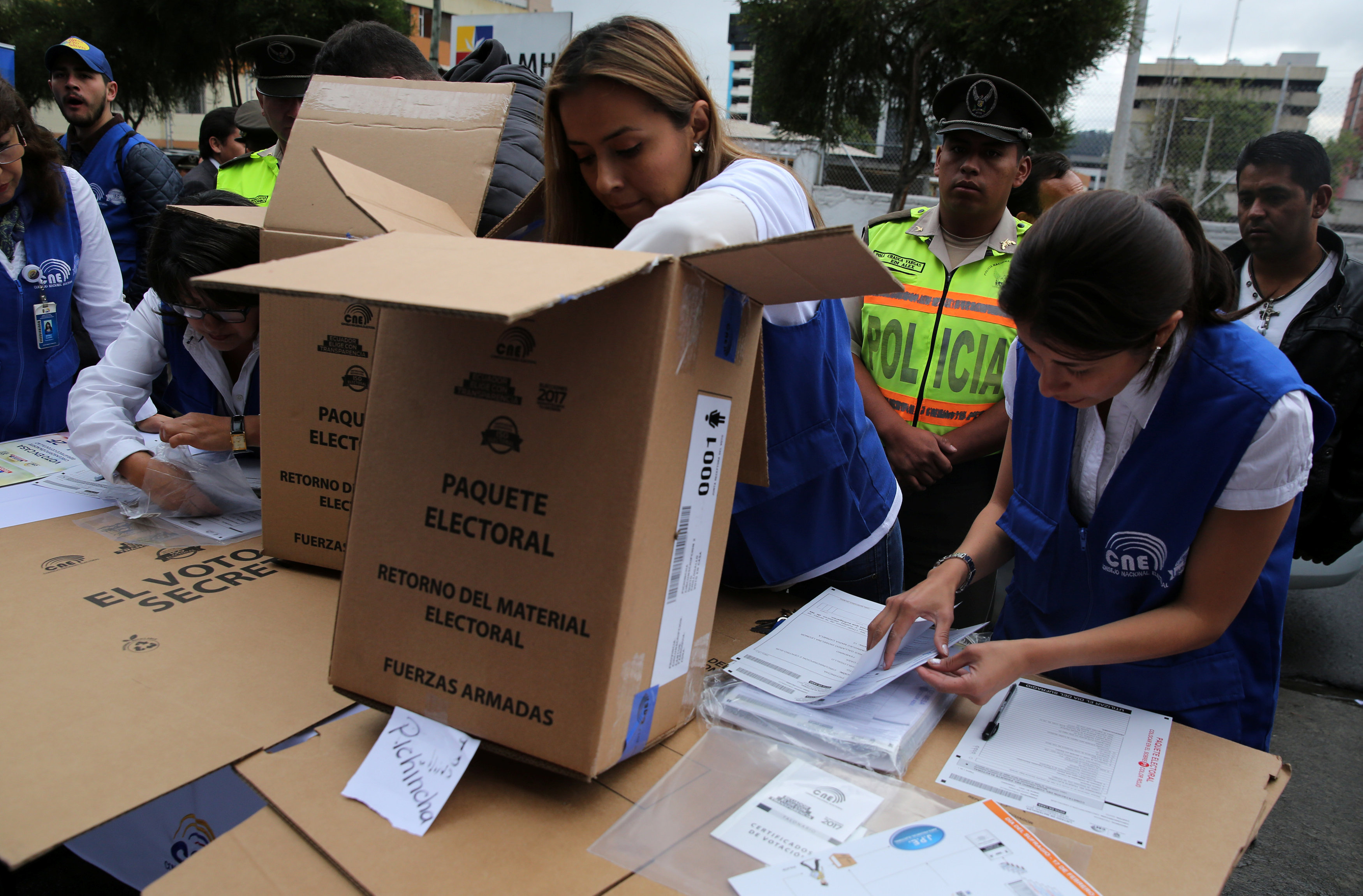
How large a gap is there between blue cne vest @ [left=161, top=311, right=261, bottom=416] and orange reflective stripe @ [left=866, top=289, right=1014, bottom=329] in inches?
59.6

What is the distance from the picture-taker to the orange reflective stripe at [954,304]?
2164mm

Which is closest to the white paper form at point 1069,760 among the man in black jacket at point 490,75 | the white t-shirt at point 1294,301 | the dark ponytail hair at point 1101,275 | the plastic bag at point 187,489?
the dark ponytail hair at point 1101,275

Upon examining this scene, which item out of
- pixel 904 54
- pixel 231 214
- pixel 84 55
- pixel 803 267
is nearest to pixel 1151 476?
pixel 803 267

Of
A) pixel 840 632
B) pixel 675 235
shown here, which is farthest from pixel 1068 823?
pixel 675 235

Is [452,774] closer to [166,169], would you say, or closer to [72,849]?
[72,849]

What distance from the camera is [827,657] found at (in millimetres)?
1132

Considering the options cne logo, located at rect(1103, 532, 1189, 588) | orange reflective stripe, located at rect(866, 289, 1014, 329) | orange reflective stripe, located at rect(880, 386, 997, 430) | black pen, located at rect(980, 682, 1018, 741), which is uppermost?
orange reflective stripe, located at rect(866, 289, 1014, 329)

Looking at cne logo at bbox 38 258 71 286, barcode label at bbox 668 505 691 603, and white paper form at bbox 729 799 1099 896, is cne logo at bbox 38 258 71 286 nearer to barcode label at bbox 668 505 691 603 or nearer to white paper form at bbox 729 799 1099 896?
barcode label at bbox 668 505 691 603

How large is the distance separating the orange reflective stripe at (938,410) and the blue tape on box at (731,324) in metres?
1.40

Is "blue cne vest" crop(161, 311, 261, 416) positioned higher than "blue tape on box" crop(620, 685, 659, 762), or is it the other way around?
"blue cne vest" crop(161, 311, 261, 416)

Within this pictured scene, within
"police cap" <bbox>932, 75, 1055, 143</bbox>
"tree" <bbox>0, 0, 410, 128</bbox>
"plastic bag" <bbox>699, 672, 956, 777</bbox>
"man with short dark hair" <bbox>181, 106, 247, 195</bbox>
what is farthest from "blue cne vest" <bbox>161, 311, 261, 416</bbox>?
"tree" <bbox>0, 0, 410, 128</bbox>

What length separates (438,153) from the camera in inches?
51.8

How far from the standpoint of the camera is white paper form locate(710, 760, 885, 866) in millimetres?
777

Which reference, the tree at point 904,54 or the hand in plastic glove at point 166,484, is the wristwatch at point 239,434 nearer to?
the hand in plastic glove at point 166,484
